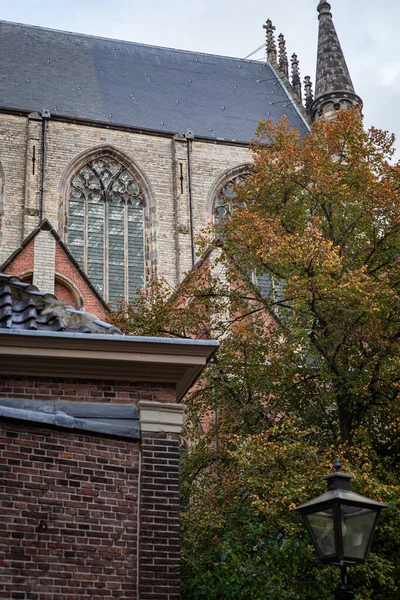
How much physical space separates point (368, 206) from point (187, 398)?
4545mm

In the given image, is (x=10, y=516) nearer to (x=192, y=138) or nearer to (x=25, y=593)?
(x=25, y=593)

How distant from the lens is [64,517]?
7609 millimetres

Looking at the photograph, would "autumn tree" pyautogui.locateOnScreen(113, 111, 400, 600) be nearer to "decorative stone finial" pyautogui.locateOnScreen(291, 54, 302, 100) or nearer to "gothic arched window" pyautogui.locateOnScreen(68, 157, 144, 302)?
"gothic arched window" pyautogui.locateOnScreen(68, 157, 144, 302)

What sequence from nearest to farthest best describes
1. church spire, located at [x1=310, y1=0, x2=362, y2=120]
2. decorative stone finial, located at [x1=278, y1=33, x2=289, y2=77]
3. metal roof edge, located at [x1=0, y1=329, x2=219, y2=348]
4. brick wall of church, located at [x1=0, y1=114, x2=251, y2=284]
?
metal roof edge, located at [x1=0, y1=329, x2=219, y2=348]
brick wall of church, located at [x1=0, y1=114, x2=251, y2=284]
church spire, located at [x1=310, y1=0, x2=362, y2=120]
decorative stone finial, located at [x1=278, y1=33, x2=289, y2=77]

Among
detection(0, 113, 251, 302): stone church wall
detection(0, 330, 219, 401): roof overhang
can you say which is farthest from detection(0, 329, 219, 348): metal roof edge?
detection(0, 113, 251, 302): stone church wall

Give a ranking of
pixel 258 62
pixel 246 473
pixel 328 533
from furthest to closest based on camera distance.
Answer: pixel 258 62 → pixel 246 473 → pixel 328 533

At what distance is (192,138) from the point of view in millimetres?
26859

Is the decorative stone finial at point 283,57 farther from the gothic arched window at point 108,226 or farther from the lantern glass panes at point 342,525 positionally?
the lantern glass panes at point 342,525

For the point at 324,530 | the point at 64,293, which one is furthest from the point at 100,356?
the point at 64,293

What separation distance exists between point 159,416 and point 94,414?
60cm

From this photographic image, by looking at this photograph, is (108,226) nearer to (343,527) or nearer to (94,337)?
(94,337)

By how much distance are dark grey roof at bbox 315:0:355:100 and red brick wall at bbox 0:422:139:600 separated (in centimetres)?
2256

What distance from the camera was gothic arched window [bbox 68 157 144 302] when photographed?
25.0 metres

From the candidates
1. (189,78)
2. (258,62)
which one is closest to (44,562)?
(189,78)
